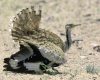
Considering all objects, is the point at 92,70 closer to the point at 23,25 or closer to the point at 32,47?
the point at 32,47

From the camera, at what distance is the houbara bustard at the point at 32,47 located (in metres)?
8.05

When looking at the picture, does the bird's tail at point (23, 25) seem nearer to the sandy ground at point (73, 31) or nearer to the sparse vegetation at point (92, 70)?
the sandy ground at point (73, 31)

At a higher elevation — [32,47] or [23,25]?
[23,25]

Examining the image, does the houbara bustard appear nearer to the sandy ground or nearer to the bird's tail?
the bird's tail

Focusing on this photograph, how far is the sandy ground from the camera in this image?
8.32 meters

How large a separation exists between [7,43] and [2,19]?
10.00 feet

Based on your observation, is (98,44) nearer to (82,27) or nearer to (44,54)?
(82,27)

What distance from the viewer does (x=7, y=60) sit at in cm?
820

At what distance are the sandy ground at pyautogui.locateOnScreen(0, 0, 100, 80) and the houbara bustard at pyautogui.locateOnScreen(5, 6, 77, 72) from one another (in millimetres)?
204

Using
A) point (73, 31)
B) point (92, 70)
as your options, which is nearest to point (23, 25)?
point (92, 70)

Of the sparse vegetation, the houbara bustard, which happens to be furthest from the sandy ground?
the houbara bustard

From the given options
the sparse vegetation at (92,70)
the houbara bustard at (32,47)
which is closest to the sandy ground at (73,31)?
the sparse vegetation at (92,70)

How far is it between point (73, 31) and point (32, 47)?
513 centimetres

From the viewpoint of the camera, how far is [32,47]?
8.04 m
